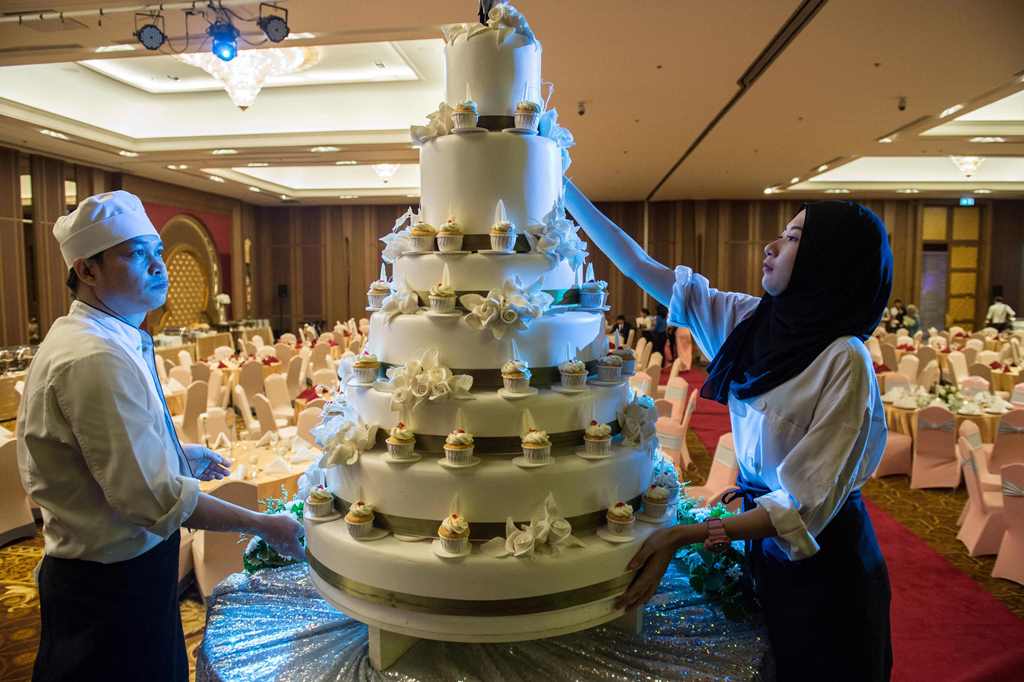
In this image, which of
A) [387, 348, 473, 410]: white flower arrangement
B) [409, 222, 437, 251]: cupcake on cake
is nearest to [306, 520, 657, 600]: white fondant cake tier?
[387, 348, 473, 410]: white flower arrangement

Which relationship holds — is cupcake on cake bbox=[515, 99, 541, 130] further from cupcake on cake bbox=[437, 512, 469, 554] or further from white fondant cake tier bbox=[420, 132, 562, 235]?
cupcake on cake bbox=[437, 512, 469, 554]

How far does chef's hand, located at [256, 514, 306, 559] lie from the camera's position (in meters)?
1.89

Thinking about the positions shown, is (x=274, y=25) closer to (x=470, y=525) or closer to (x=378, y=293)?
(x=378, y=293)

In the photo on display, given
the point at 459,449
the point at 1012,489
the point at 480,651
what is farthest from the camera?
the point at 1012,489

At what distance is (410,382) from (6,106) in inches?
400

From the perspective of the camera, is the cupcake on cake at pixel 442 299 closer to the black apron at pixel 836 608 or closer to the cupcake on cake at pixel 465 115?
the cupcake on cake at pixel 465 115

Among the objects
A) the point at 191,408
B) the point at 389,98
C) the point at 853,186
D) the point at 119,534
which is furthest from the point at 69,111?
the point at 853,186

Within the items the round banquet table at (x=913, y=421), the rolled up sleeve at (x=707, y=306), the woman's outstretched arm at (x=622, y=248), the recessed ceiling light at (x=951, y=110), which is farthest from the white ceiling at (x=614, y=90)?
the rolled up sleeve at (x=707, y=306)

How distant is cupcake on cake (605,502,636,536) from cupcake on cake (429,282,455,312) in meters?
0.69

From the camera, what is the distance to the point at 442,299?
1816 millimetres

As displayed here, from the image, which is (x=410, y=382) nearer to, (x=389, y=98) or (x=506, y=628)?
(x=506, y=628)

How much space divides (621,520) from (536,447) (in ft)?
1.00

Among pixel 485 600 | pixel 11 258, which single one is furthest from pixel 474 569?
pixel 11 258

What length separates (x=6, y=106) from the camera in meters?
8.91
